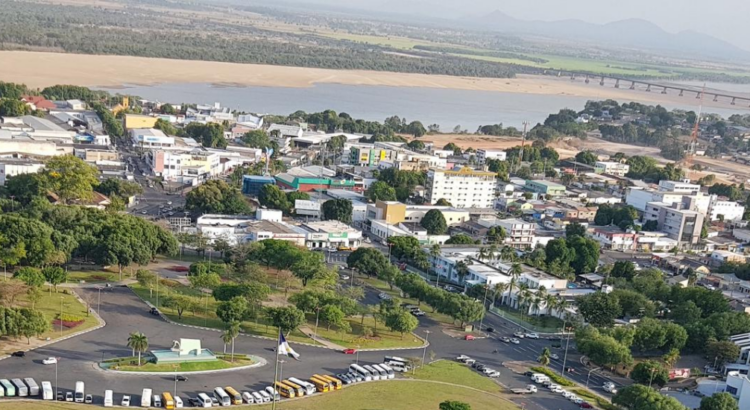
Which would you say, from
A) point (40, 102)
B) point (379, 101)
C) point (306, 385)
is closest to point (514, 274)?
point (306, 385)

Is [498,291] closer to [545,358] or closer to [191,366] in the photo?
[545,358]

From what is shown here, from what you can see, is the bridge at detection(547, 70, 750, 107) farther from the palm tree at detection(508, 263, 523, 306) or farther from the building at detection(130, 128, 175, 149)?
the palm tree at detection(508, 263, 523, 306)

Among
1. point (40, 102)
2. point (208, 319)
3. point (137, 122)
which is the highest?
point (40, 102)

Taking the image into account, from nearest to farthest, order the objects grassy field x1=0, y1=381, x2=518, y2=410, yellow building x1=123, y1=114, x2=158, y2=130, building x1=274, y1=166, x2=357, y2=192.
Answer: grassy field x1=0, y1=381, x2=518, y2=410 < building x1=274, y1=166, x2=357, y2=192 < yellow building x1=123, y1=114, x2=158, y2=130

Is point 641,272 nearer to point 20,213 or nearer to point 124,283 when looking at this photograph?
point 124,283

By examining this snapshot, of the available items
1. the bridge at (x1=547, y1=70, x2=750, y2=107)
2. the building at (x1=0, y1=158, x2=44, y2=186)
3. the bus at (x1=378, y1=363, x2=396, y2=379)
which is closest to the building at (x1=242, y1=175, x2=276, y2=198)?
the building at (x1=0, y1=158, x2=44, y2=186)
